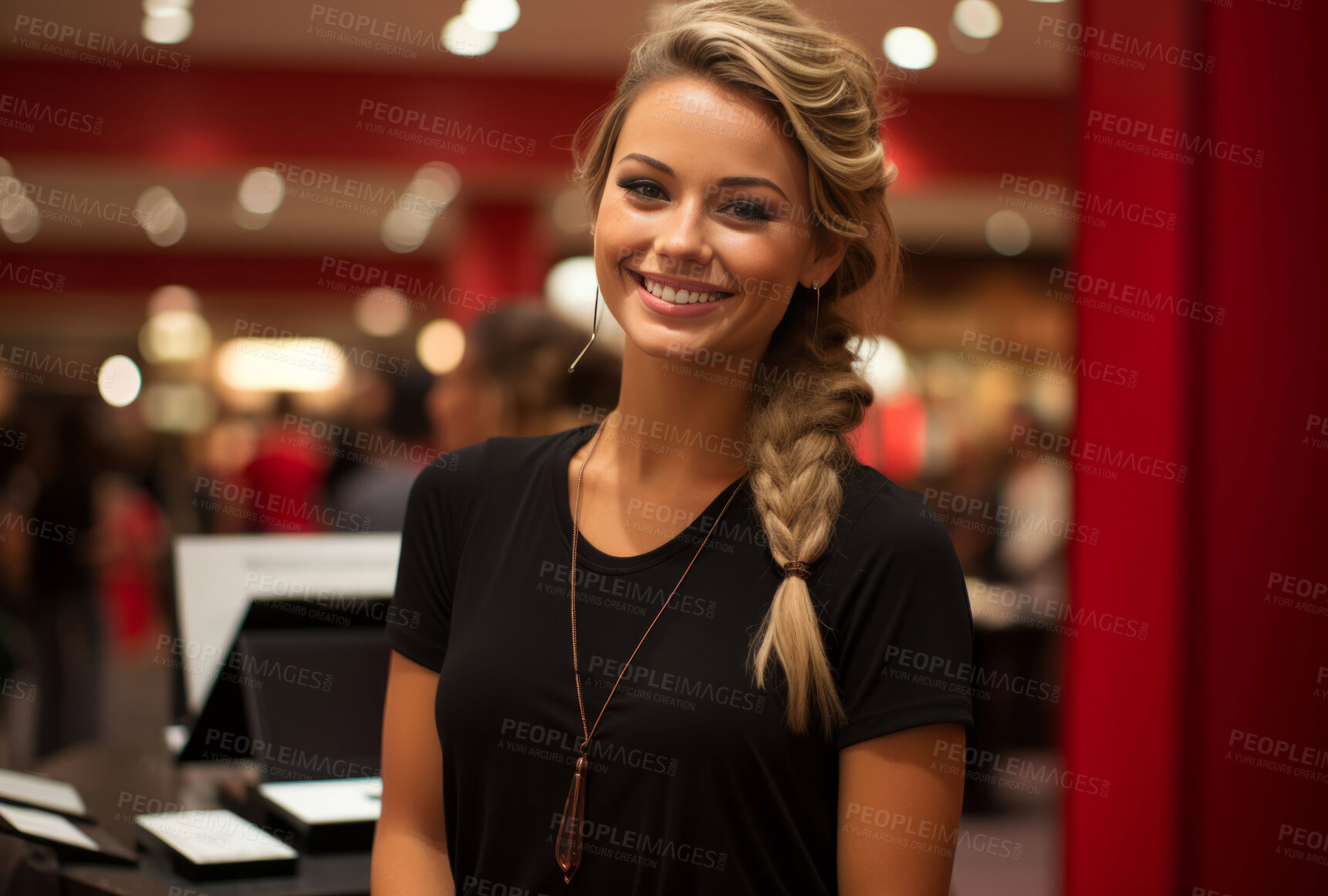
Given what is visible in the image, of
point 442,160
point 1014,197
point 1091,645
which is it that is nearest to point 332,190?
point 442,160

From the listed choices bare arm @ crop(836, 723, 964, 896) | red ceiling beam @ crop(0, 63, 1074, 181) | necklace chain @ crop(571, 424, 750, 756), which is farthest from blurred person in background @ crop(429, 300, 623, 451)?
red ceiling beam @ crop(0, 63, 1074, 181)

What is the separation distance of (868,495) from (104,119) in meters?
5.90

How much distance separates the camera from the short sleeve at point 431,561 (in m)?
1.48

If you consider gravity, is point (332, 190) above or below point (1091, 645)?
above

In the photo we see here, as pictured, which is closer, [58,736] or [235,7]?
[58,736]

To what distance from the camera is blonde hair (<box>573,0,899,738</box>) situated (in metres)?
1.30

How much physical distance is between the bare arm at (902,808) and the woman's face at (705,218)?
20.0 inches

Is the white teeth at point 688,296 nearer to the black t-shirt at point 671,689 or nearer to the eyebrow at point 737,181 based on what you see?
the eyebrow at point 737,181

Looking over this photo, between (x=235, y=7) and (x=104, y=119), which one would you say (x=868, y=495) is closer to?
(x=235, y=7)

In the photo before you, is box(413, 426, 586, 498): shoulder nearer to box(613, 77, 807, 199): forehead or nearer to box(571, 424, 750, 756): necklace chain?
box(571, 424, 750, 756): necklace chain

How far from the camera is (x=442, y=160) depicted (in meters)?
6.54

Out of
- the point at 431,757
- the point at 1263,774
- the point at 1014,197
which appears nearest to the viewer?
the point at 431,757

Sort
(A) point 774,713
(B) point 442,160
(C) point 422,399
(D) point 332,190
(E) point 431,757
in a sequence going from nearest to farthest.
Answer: (A) point 774,713 < (E) point 431,757 < (C) point 422,399 < (B) point 442,160 < (D) point 332,190

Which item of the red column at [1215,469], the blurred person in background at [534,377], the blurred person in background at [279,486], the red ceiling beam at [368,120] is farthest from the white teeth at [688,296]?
the red ceiling beam at [368,120]
